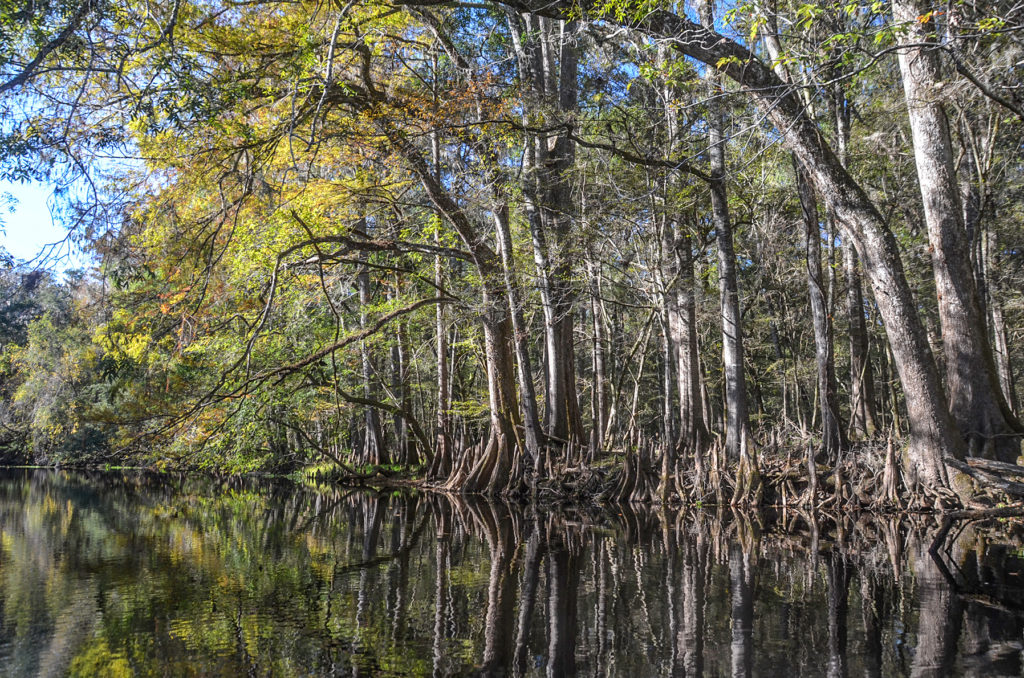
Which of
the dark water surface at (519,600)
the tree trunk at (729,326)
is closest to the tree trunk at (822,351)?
the tree trunk at (729,326)

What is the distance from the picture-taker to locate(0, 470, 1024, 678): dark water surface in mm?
3582

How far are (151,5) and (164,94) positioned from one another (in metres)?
0.76

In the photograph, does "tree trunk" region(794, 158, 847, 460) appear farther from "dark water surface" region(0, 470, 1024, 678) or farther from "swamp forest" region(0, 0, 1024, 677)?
"dark water surface" region(0, 470, 1024, 678)

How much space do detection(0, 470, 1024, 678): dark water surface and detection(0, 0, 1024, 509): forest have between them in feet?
5.57

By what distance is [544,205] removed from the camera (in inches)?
507

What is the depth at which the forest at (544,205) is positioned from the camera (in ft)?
23.0

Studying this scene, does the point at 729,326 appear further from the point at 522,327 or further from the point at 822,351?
the point at 522,327

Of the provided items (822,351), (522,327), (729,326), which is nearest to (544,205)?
(522,327)

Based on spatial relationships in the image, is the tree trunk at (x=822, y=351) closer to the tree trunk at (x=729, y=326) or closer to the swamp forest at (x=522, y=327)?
the swamp forest at (x=522, y=327)

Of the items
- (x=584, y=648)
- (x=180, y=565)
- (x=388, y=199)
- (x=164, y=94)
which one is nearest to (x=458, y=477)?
(x=388, y=199)

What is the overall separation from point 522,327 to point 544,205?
2.41 metres

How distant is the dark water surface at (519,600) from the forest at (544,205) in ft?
5.57

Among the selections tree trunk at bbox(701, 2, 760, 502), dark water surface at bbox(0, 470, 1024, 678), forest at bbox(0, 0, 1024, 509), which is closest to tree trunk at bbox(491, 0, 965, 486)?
forest at bbox(0, 0, 1024, 509)

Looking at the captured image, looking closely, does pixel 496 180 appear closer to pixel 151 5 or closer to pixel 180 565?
pixel 151 5
